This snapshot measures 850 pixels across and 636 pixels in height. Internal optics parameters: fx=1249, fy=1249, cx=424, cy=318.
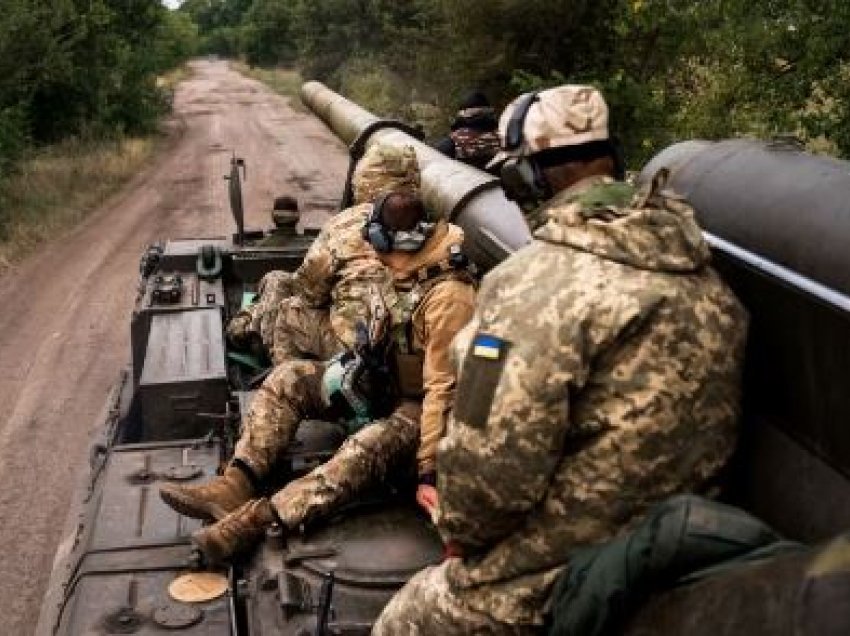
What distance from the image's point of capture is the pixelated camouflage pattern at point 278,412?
15.5 feet

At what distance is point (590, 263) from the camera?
2.65 m

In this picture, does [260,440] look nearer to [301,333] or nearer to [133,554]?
[133,554]

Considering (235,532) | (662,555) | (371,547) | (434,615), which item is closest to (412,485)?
→ (371,547)

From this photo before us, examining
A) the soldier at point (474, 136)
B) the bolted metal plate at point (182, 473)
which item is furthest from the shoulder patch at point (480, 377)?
Answer: the soldier at point (474, 136)

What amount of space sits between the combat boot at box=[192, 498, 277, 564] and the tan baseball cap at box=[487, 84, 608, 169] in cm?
186

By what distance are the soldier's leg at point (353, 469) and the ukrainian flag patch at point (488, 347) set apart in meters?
1.73

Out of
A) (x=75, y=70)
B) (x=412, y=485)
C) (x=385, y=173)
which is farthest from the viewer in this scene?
(x=75, y=70)

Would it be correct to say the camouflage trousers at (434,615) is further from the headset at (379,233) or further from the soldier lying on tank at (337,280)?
the soldier lying on tank at (337,280)

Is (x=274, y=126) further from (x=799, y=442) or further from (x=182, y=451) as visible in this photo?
(x=799, y=442)

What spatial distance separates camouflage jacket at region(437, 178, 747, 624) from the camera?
262 centimetres

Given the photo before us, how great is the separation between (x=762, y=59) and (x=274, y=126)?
2382 cm

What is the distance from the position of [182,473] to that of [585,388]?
8.85 ft

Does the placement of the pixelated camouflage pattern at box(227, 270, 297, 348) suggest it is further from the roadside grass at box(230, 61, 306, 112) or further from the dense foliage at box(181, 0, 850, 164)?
the roadside grass at box(230, 61, 306, 112)

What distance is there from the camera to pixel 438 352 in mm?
4426
